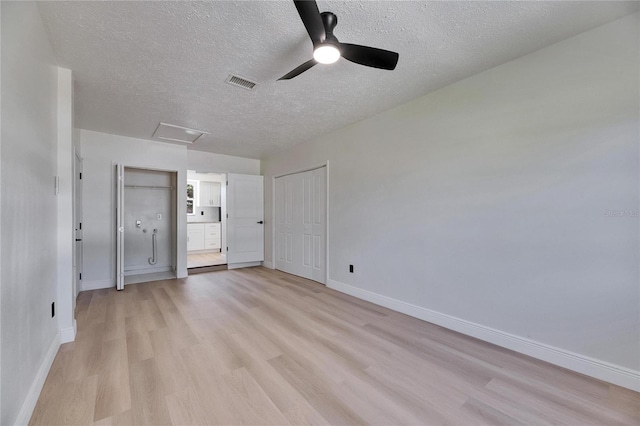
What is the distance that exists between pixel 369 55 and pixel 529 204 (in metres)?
1.78

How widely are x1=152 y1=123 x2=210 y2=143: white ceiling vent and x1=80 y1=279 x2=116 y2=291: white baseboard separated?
8.11 feet

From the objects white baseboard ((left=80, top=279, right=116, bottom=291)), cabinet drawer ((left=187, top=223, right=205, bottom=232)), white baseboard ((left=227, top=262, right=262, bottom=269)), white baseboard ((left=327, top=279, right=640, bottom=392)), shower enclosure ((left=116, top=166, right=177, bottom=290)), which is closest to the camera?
white baseboard ((left=327, top=279, right=640, bottom=392))

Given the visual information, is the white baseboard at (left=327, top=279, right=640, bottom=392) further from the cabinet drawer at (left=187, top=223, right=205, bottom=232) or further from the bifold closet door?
the cabinet drawer at (left=187, top=223, right=205, bottom=232)

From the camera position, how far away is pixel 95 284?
13.0 ft

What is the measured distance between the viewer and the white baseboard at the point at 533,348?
1.72 m

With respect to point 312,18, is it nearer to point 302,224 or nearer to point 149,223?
point 302,224

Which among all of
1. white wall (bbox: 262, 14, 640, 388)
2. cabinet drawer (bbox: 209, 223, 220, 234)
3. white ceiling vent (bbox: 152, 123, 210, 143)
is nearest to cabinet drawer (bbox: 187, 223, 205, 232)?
cabinet drawer (bbox: 209, 223, 220, 234)

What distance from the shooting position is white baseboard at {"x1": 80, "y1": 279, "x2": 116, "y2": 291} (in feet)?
12.7

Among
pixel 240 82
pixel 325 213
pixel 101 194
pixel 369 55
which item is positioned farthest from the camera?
pixel 325 213

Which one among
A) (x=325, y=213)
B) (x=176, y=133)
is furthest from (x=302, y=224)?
(x=176, y=133)

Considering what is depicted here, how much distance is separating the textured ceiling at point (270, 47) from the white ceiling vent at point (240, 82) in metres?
0.06

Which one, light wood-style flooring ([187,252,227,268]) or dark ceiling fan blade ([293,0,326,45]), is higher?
dark ceiling fan blade ([293,0,326,45])

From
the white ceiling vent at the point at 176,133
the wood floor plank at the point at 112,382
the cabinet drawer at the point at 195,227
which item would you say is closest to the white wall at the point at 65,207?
the wood floor plank at the point at 112,382

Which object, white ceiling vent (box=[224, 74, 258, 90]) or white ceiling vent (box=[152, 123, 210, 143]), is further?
white ceiling vent (box=[152, 123, 210, 143])
